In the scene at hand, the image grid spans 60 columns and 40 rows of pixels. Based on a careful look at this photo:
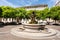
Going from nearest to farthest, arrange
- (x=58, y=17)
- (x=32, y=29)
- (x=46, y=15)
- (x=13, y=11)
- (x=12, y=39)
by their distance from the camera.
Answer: (x=12, y=39) < (x=32, y=29) < (x=58, y=17) < (x=13, y=11) < (x=46, y=15)

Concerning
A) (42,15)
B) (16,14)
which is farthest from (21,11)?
(42,15)

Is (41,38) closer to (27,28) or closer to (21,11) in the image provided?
(27,28)

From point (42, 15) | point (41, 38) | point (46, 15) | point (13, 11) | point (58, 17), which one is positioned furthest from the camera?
point (42, 15)

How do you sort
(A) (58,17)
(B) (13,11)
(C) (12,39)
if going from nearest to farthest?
(C) (12,39)
(A) (58,17)
(B) (13,11)

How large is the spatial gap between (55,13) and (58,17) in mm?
1575

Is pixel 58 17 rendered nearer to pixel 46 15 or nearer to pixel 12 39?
pixel 46 15

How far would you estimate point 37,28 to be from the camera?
16047 mm

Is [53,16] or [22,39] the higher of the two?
[53,16]

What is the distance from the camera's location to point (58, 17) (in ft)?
94.9

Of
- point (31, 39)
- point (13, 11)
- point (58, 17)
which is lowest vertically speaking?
point (31, 39)

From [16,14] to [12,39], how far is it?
20362 mm

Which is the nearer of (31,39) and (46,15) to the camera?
(31,39)

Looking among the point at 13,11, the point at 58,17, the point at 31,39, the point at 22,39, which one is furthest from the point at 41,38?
the point at 13,11

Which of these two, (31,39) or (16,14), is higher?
(16,14)
